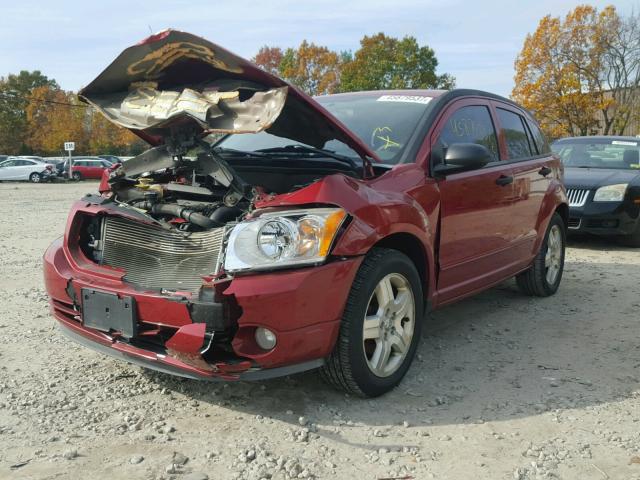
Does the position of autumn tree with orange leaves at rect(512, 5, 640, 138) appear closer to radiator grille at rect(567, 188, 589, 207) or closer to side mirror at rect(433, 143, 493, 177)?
radiator grille at rect(567, 188, 589, 207)

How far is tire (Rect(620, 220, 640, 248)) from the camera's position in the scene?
337 inches

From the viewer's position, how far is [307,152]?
149 inches

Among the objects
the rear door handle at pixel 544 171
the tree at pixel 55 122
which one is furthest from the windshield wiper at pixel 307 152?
the tree at pixel 55 122

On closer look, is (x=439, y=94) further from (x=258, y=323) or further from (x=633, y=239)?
(x=633, y=239)

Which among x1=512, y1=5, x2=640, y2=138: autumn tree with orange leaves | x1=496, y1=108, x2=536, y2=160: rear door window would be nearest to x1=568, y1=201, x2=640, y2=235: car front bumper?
x1=496, y1=108, x2=536, y2=160: rear door window

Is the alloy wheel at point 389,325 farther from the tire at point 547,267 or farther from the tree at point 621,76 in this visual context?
the tree at point 621,76

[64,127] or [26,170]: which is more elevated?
[64,127]

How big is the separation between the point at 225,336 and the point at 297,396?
2.45ft

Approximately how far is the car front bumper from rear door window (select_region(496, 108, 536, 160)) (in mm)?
3474

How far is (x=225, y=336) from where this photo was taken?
9.25ft

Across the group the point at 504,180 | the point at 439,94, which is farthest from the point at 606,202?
the point at 439,94

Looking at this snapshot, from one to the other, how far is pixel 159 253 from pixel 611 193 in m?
7.16

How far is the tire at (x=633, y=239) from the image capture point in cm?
855

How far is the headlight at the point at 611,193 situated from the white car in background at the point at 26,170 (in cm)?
3082
